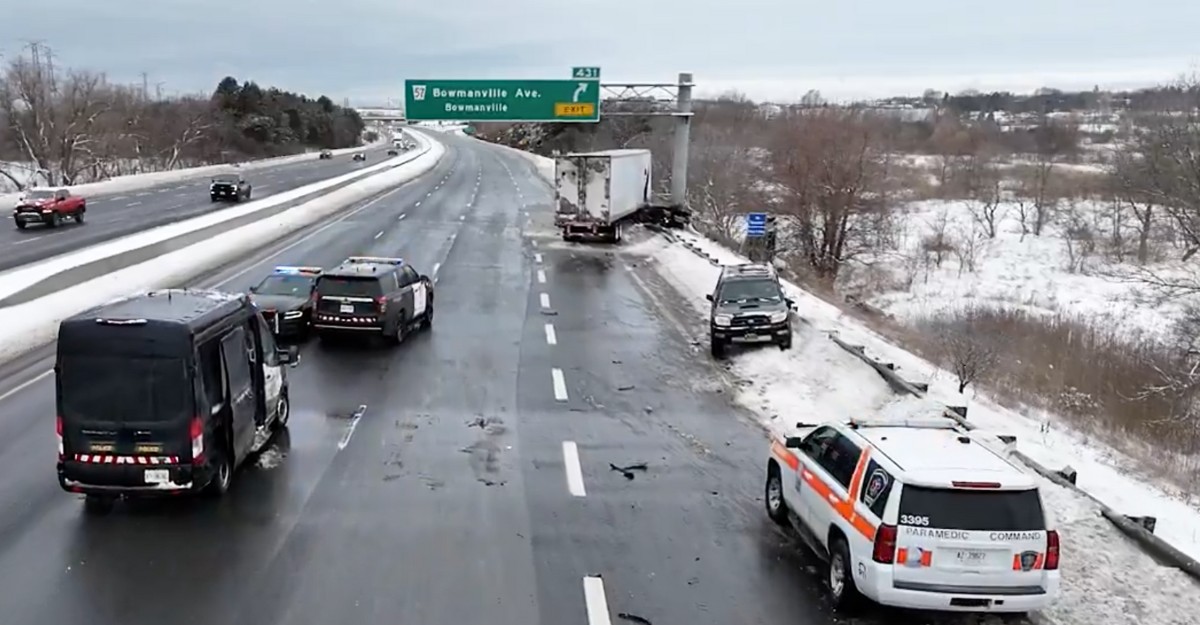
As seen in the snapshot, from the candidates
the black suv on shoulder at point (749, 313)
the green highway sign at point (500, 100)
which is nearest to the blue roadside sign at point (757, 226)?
the green highway sign at point (500, 100)

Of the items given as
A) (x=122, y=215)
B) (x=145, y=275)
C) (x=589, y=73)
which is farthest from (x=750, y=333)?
(x=122, y=215)

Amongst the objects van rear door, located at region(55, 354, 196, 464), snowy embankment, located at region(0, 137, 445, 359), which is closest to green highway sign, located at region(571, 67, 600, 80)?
snowy embankment, located at region(0, 137, 445, 359)

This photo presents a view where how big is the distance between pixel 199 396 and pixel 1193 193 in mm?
32357

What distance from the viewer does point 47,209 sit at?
43344 millimetres

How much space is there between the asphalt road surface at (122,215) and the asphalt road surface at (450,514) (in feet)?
65.0

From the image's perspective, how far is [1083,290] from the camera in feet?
170

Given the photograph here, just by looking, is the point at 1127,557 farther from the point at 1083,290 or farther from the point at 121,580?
the point at 1083,290

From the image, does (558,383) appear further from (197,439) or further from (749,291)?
(197,439)

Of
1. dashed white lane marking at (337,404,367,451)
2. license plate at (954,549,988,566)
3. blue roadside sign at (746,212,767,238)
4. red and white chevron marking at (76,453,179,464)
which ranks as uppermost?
license plate at (954,549,988,566)

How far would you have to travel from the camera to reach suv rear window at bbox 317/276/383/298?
68.8ft

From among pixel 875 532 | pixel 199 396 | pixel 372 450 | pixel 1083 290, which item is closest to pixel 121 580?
pixel 199 396

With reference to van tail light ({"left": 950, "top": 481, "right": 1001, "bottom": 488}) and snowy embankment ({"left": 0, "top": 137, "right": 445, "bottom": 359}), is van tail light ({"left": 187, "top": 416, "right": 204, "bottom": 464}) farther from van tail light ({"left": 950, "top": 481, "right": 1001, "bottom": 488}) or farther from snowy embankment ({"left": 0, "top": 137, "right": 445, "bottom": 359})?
van tail light ({"left": 950, "top": 481, "right": 1001, "bottom": 488})

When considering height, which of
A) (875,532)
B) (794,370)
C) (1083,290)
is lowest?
(1083,290)

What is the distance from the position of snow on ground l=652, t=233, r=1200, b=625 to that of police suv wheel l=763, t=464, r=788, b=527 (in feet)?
9.61
